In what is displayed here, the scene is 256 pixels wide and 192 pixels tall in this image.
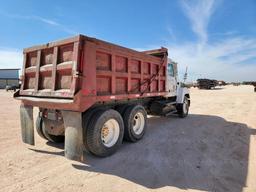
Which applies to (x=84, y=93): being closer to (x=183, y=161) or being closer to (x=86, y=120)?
(x=86, y=120)

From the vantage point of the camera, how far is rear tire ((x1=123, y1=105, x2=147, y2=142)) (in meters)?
5.50

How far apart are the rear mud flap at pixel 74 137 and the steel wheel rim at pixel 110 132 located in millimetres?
804

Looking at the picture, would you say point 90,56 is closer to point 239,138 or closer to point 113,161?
point 113,161

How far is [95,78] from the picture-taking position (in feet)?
14.2

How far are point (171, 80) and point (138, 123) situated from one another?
313 cm

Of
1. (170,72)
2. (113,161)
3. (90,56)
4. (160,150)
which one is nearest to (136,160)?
(113,161)

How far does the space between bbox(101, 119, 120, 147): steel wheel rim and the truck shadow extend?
333 millimetres

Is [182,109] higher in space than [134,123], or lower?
higher

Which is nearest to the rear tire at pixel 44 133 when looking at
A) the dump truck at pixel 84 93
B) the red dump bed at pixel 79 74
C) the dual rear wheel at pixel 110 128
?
the dump truck at pixel 84 93

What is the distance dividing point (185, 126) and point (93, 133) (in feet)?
15.2

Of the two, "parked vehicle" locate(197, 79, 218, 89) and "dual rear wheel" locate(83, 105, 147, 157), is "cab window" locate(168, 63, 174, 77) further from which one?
"parked vehicle" locate(197, 79, 218, 89)

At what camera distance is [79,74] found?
399 centimetres

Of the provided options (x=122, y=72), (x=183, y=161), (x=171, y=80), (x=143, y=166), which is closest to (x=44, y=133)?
(x=122, y=72)

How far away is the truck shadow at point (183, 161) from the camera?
352 centimetres
